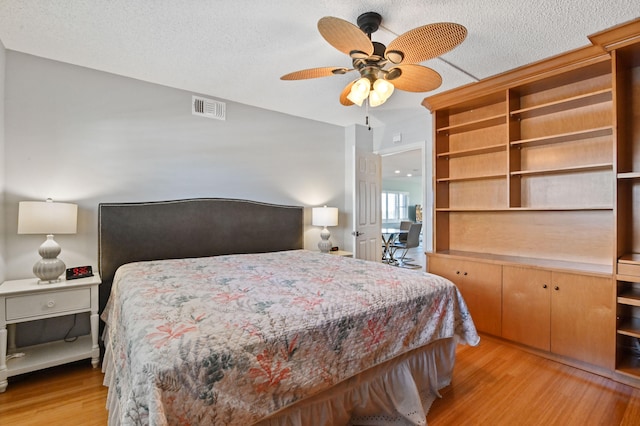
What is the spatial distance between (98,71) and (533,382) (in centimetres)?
426

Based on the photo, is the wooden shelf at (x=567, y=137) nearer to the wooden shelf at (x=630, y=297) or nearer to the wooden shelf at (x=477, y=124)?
the wooden shelf at (x=477, y=124)

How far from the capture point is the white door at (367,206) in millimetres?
3986

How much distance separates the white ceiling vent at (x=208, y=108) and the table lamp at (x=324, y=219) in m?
1.56

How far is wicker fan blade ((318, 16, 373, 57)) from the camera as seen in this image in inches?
58.4

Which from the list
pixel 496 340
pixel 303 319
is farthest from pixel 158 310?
pixel 496 340

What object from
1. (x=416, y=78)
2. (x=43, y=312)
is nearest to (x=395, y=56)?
(x=416, y=78)

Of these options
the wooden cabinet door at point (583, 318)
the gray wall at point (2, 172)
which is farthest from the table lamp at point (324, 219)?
the gray wall at point (2, 172)

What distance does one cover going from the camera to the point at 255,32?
2109 millimetres

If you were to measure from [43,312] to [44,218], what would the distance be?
2.17 ft

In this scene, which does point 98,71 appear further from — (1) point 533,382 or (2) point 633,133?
(2) point 633,133

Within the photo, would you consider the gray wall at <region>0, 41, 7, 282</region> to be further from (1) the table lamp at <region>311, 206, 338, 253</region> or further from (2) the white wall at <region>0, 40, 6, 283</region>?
(1) the table lamp at <region>311, 206, 338, 253</region>

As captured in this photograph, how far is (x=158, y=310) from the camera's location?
1354mm

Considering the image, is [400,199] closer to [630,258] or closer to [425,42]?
[630,258]

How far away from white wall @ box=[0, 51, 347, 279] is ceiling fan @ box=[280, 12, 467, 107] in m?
1.58
